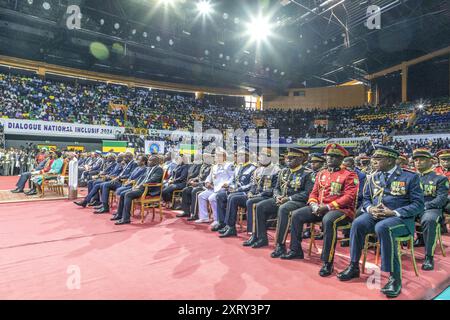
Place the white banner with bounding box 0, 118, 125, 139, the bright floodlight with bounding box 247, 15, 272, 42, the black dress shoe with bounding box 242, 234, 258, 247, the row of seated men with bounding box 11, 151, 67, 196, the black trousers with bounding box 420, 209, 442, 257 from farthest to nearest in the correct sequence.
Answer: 1. the bright floodlight with bounding box 247, 15, 272, 42
2. the white banner with bounding box 0, 118, 125, 139
3. the row of seated men with bounding box 11, 151, 67, 196
4. the black dress shoe with bounding box 242, 234, 258, 247
5. the black trousers with bounding box 420, 209, 442, 257

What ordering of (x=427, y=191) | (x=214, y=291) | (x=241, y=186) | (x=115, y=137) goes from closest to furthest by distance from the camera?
(x=214, y=291), (x=427, y=191), (x=241, y=186), (x=115, y=137)

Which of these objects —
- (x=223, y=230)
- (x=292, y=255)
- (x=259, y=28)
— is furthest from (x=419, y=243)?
(x=259, y=28)

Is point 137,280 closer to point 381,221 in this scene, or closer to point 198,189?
point 381,221

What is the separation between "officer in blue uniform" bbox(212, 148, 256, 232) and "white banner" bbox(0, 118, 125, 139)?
1486cm

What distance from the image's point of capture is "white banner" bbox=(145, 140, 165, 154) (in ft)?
57.9

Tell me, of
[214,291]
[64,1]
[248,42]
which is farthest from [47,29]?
[214,291]

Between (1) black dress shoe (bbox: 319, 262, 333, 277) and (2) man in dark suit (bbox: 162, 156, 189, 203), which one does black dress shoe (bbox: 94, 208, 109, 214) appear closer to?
(2) man in dark suit (bbox: 162, 156, 189, 203)

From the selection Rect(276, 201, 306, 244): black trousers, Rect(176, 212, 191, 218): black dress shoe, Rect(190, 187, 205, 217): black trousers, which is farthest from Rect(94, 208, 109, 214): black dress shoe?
Rect(276, 201, 306, 244): black trousers

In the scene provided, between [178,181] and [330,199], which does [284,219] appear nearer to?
[330,199]

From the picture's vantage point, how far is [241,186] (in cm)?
502

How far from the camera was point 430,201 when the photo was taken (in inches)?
151

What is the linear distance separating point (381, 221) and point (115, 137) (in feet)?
58.7

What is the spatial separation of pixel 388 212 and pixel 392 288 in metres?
0.66
